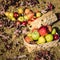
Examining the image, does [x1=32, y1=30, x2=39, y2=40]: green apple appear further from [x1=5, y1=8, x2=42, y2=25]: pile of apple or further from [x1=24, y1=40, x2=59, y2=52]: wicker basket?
[x1=5, y1=8, x2=42, y2=25]: pile of apple

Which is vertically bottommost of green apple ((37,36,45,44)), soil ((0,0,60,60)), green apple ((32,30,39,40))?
soil ((0,0,60,60))

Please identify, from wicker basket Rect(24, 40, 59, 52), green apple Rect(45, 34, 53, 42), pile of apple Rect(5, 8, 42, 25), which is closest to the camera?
wicker basket Rect(24, 40, 59, 52)

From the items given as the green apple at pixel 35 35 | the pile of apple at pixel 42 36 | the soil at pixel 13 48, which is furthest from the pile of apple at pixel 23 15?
the green apple at pixel 35 35

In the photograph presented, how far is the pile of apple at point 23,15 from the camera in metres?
10.3

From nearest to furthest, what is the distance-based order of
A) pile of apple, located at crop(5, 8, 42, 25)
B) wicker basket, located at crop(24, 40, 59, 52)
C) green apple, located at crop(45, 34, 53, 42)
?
1. wicker basket, located at crop(24, 40, 59, 52)
2. green apple, located at crop(45, 34, 53, 42)
3. pile of apple, located at crop(5, 8, 42, 25)

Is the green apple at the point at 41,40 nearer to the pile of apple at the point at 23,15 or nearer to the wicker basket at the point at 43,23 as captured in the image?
the wicker basket at the point at 43,23

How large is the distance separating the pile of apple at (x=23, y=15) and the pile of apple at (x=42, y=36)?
1291 mm

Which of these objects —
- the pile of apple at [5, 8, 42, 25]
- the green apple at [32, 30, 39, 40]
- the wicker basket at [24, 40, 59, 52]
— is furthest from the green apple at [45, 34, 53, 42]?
the pile of apple at [5, 8, 42, 25]

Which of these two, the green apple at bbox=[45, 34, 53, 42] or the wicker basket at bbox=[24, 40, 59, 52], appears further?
the green apple at bbox=[45, 34, 53, 42]

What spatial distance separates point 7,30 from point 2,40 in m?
0.76

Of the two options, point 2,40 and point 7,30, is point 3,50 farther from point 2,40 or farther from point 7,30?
point 7,30

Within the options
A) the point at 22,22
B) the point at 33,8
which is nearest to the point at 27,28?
the point at 22,22

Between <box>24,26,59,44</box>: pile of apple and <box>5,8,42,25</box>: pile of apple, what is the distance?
1.29 m

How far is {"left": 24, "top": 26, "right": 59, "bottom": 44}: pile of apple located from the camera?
869cm
